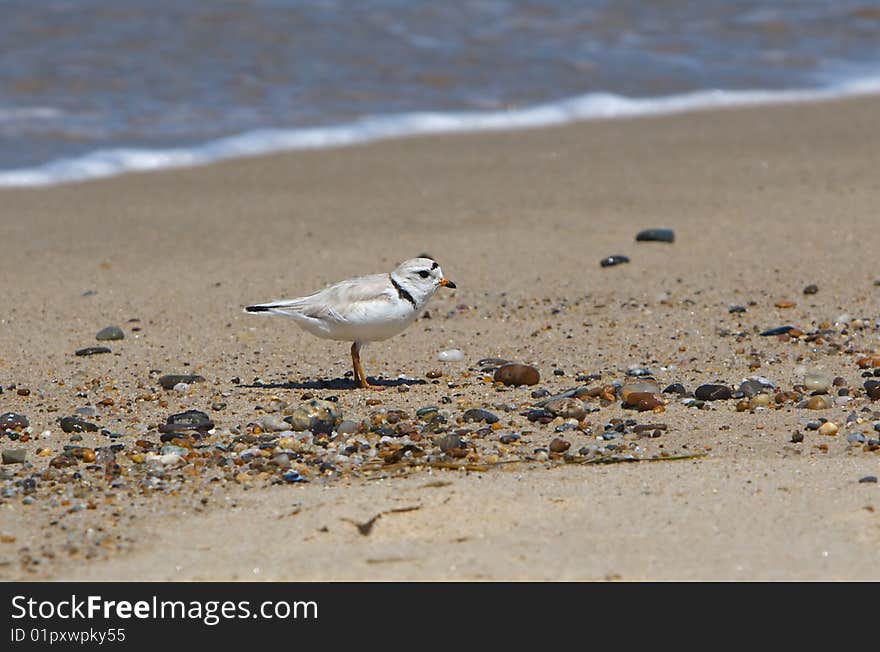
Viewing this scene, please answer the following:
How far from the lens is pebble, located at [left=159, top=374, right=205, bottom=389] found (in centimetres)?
595

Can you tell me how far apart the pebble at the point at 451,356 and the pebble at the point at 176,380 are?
1.19 meters

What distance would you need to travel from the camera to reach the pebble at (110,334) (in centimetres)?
681

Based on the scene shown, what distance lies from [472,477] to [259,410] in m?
1.29

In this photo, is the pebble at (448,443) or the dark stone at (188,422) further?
the dark stone at (188,422)

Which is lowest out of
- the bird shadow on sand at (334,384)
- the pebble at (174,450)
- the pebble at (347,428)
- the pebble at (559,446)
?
the bird shadow on sand at (334,384)

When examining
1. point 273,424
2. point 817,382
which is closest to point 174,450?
point 273,424

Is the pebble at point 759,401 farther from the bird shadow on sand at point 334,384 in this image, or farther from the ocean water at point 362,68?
the ocean water at point 362,68

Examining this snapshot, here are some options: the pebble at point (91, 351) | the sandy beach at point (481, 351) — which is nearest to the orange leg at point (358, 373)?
the sandy beach at point (481, 351)

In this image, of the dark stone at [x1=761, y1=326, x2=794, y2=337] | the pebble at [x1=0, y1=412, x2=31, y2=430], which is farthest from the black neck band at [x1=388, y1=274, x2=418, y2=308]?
the dark stone at [x1=761, y1=326, x2=794, y2=337]
